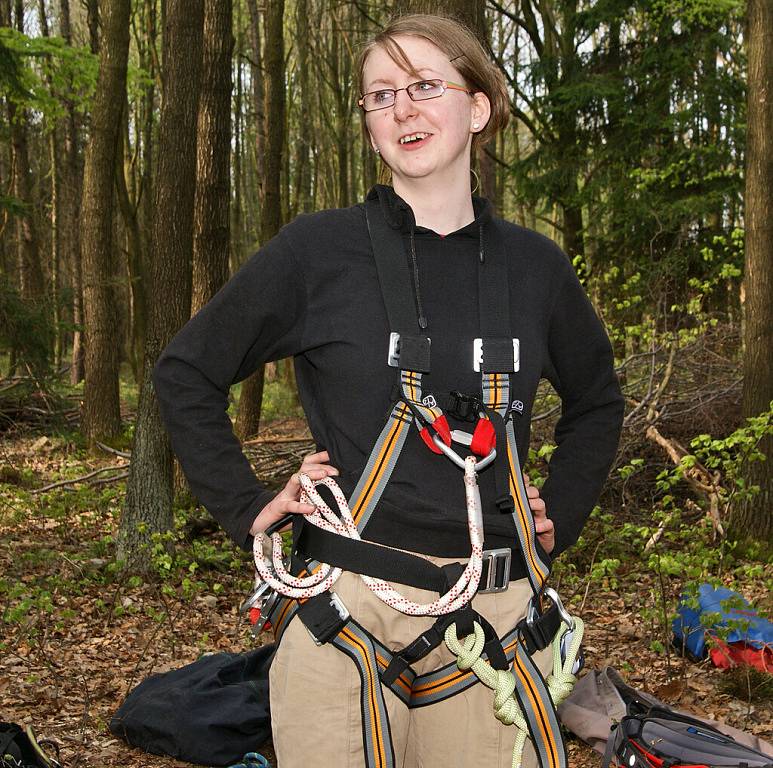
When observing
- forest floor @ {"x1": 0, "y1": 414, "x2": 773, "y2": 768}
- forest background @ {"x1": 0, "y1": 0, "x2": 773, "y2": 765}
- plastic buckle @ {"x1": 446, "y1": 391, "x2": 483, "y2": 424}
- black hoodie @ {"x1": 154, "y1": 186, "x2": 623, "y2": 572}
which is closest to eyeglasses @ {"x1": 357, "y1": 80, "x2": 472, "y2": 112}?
black hoodie @ {"x1": 154, "y1": 186, "x2": 623, "y2": 572}

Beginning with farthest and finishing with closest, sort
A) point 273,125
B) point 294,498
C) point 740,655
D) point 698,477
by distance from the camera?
point 273,125, point 698,477, point 740,655, point 294,498

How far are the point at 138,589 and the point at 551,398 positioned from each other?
163 inches

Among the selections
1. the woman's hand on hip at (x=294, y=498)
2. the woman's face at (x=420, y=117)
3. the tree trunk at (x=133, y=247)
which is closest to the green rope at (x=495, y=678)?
the woman's hand on hip at (x=294, y=498)

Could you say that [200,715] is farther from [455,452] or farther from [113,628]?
[455,452]

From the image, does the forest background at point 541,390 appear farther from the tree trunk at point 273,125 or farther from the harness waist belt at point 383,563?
the harness waist belt at point 383,563

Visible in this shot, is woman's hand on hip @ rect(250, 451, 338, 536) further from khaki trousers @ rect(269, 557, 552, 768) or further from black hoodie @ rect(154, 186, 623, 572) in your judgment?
khaki trousers @ rect(269, 557, 552, 768)

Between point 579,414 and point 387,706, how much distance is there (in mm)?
1039

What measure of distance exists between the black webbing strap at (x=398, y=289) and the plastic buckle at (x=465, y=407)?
100 mm

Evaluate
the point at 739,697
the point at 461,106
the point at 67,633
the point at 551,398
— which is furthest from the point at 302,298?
the point at 551,398

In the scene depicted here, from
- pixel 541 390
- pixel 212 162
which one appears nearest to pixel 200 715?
pixel 541 390

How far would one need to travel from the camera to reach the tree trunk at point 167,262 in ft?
24.4

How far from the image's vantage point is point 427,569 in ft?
6.64

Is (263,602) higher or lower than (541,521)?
lower

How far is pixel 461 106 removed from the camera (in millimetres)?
2277
